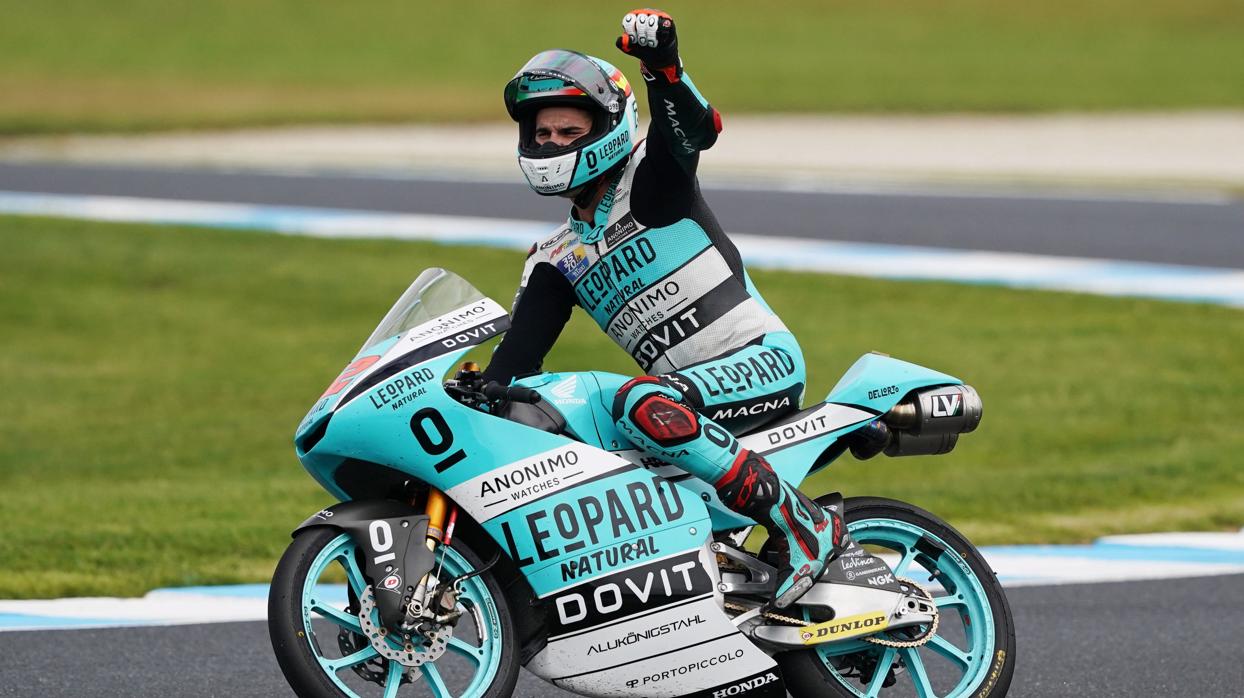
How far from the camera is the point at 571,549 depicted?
522 centimetres

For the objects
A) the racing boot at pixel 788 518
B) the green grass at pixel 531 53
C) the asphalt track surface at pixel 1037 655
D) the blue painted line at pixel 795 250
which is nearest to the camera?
the racing boot at pixel 788 518

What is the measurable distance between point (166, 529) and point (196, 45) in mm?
32010

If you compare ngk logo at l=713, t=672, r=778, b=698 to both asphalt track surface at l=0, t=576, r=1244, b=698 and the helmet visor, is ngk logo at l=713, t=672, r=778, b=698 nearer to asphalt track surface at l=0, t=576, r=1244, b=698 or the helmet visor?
asphalt track surface at l=0, t=576, r=1244, b=698

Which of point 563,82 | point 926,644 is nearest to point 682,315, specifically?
point 563,82

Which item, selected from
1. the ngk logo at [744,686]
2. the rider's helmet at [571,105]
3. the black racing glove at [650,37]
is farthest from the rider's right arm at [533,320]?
the ngk logo at [744,686]

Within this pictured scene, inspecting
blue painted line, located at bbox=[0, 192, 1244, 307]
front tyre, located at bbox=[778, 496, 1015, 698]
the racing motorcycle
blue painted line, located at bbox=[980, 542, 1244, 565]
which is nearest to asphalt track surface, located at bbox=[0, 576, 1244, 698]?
front tyre, located at bbox=[778, 496, 1015, 698]

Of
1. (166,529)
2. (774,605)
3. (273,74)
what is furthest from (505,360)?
(273,74)

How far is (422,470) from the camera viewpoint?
5090 millimetres

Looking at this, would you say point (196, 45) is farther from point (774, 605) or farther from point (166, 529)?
point (774, 605)

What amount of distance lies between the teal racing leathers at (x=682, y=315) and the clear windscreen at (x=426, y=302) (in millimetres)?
502

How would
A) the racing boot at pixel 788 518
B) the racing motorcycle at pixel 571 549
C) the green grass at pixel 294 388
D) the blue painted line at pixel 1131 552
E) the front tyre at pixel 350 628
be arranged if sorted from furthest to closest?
the green grass at pixel 294 388
the blue painted line at pixel 1131 552
the racing boot at pixel 788 518
the racing motorcycle at pixel 571 549
the front tyre at pixel 350 628

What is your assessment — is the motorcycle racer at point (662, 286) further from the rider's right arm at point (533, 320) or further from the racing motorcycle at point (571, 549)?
the racing motorcycle at point (571, 549)

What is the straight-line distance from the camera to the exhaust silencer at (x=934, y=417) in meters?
5.61

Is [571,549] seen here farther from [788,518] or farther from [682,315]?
[682,315]
